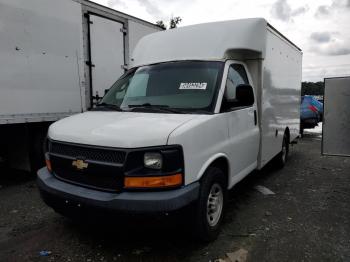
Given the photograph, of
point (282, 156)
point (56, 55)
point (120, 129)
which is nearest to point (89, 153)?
point (120, 129)

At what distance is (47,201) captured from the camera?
349cm

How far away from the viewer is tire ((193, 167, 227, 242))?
3.22 m

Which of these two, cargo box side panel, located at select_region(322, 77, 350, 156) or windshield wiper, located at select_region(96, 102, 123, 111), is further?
cargo box side panel, located at select_region(322, 77, 350, 156)

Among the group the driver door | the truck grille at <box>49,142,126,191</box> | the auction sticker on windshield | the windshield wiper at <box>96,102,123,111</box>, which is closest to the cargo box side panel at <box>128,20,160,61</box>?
the windshield wiper at <box>96,102,123,111</box>

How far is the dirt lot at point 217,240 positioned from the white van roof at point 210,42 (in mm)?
2257

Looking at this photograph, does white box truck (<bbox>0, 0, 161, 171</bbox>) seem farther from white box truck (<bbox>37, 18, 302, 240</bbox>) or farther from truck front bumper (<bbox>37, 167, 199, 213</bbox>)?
truck front bumper (<bbox>37, 167, 199, 213</bbox>)

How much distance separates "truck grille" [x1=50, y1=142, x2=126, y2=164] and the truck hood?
0.06 metres

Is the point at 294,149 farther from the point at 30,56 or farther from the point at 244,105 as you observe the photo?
the point at 30,56

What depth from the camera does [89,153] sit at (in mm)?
3148

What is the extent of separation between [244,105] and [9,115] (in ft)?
12.6

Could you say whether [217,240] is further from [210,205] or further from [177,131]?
[177,131]

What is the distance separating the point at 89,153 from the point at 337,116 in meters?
3.73

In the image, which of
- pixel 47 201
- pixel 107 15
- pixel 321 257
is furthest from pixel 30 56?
pixel 321 257

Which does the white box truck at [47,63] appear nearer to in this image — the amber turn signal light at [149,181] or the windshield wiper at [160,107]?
the windshield wiper at [160,107]
